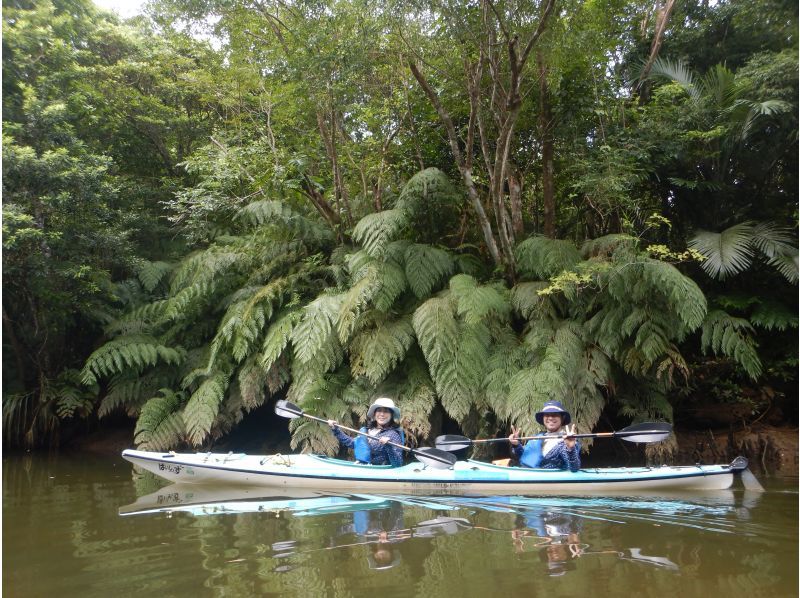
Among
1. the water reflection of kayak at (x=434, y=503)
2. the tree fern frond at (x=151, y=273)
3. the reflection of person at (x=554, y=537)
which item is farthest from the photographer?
the tree fern frond at (x=151, y=273)

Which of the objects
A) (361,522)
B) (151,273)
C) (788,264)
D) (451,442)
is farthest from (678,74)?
(151,273)

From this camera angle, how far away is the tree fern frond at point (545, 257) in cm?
571

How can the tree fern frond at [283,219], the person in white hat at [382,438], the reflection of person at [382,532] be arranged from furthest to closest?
1. the tree fern frond at [283,219]
2. the person in white hat at [382,438]
3. the reflection of person at [382,532]

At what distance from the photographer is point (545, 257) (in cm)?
581

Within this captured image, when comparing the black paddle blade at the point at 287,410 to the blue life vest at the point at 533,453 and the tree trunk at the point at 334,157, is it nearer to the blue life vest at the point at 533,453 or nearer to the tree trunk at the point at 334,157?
the blue life vest at the point at 533,453

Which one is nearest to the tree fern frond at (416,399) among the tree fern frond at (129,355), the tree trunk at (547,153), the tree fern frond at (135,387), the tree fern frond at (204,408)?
the tree fern frond at (204,408)

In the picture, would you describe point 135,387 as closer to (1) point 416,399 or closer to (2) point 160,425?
(2) point 160,425

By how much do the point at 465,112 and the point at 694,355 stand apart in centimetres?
368

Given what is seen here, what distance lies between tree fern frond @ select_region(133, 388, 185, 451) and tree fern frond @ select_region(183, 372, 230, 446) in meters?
0.25

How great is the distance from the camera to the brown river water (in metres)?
2.70

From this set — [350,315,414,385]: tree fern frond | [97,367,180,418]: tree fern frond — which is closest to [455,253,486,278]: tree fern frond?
[350,315,414,385]: tree fern frond

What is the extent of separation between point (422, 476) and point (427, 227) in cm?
300

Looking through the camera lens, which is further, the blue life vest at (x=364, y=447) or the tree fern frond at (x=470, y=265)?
the tree fern frond at (x=470, y=265)

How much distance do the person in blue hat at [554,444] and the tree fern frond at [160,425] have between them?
11.7ft
